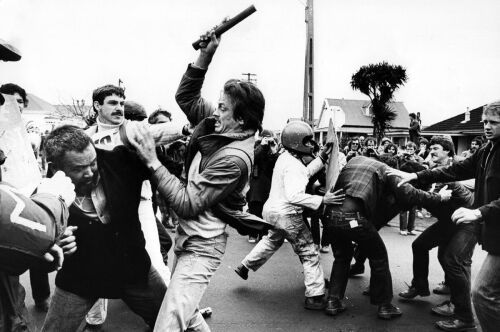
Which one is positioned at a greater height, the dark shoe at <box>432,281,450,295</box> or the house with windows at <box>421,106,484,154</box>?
the house with windows at <box>421,106,484,154</box>

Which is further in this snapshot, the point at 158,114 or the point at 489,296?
the point at 158,114

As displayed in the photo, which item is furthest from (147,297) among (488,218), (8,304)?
(488,218)

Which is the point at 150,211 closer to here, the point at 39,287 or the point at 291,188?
the point at 291,188

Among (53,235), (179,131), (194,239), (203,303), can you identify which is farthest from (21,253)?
(203,303)

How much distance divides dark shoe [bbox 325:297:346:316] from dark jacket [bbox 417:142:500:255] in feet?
5.23

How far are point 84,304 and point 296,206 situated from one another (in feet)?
8.64

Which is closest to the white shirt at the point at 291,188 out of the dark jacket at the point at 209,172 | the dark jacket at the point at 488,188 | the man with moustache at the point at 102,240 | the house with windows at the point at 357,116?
the dark jacket at the point at 488,188

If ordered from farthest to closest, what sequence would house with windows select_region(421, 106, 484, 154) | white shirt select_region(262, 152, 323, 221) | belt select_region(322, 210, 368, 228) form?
house with windows select_region(421, 106, 484, 154) < white shirt select_region(262, 152, 323, 221) < belt select_region(322, 210, 368, 228)

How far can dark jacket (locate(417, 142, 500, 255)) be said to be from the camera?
3119 mm

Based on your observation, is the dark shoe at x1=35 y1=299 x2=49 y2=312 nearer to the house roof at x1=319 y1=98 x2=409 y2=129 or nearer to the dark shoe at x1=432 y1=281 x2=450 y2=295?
the dark shoe at x1=432 y1=281 x2=450 y2=295

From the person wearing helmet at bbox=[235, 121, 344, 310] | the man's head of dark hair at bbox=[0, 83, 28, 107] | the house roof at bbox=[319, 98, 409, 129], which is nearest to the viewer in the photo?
the person wearing helmet at bbox=[235, 121, 344, 310]

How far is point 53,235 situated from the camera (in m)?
1.42

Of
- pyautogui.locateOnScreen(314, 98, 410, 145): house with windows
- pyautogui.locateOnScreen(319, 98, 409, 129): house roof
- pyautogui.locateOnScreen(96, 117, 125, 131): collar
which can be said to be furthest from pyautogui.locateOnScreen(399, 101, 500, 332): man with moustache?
pyautogui.locateOnScreen(319, 98, 409, 129): house roof

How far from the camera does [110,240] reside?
7.98ft
